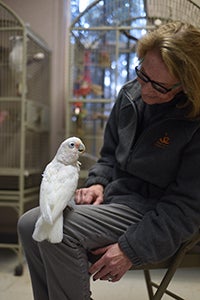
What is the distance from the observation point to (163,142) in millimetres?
966

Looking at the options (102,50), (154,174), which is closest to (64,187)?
(154,174)

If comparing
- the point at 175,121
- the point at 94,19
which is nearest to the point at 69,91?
the point at 94,19

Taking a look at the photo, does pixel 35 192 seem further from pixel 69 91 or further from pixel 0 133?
pixel 69 91

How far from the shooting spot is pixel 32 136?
226 cm

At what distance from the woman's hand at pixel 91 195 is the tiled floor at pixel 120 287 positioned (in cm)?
72

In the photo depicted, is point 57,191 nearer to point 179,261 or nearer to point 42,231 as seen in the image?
point 42,231

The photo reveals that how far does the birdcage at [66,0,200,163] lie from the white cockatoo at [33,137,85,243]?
3.58 ft

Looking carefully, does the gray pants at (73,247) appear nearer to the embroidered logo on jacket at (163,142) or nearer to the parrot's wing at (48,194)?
the parrot's wing at (48,194)

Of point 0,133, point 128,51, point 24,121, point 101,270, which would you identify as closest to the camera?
point 101,270

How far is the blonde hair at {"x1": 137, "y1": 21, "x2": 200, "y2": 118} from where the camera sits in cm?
87

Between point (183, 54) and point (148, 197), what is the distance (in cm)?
40

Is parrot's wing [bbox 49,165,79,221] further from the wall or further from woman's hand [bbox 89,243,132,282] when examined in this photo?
the wall

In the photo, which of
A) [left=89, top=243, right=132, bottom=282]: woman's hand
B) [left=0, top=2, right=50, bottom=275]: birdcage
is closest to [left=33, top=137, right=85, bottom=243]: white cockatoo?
[left=89, top=243, right=132, bottom=282]: woman's hand

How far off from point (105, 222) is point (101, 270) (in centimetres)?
12
